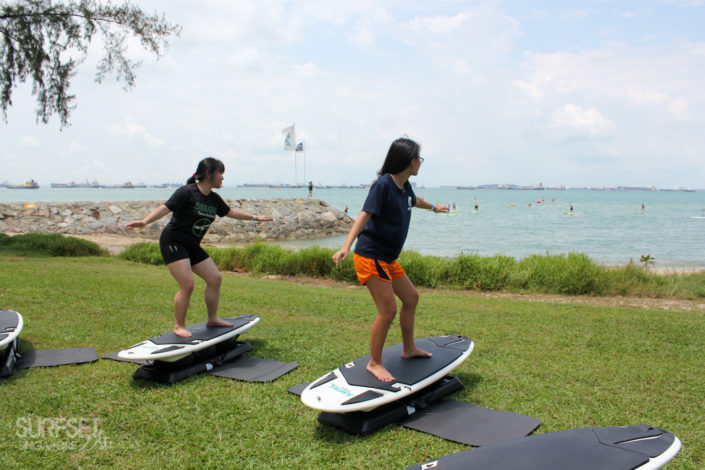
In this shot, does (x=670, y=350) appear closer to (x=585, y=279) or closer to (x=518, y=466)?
(x=518, y=466)

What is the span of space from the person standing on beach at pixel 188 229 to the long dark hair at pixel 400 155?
2.08m

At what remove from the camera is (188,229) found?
5.17 meters

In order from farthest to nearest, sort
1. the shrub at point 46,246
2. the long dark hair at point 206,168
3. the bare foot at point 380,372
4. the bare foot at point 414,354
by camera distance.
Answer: the shrub at point 46,246 < the long dark hair at point 206,168 < the bare foot at point 414,354 < the bare foot at point 380,372

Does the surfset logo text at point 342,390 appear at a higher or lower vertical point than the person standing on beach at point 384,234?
lower

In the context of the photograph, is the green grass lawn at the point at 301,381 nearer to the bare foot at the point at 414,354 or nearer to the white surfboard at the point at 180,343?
the white surfboard at the point at 180,343

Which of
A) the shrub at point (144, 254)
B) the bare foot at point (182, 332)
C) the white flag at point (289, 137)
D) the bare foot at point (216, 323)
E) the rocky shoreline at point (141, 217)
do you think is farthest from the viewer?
the white flag at point (289, 137)

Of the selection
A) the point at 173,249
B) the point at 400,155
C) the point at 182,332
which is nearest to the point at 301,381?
the point at 182,332

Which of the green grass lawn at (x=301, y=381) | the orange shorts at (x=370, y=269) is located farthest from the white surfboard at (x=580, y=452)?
the orange shorts at (x=370, y=269)

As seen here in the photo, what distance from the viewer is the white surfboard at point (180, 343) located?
453 cm

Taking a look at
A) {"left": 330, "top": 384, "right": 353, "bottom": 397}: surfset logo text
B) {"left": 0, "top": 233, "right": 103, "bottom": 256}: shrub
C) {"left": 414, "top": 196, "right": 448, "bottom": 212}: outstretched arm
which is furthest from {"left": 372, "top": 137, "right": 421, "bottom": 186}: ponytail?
{"left": 0, "top": 233, "right": 103, "bottom": 256}: shrub

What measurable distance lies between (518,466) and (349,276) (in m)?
9.16

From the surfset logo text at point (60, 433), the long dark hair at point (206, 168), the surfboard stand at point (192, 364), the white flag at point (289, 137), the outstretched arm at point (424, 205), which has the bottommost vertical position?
the surfset logo text at point (60, 433)

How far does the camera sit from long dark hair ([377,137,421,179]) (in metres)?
4.06

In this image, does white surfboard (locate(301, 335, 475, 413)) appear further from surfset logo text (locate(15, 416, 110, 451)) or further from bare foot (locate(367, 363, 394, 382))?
surfset logo text (locate(15, 416, 110, 451))
